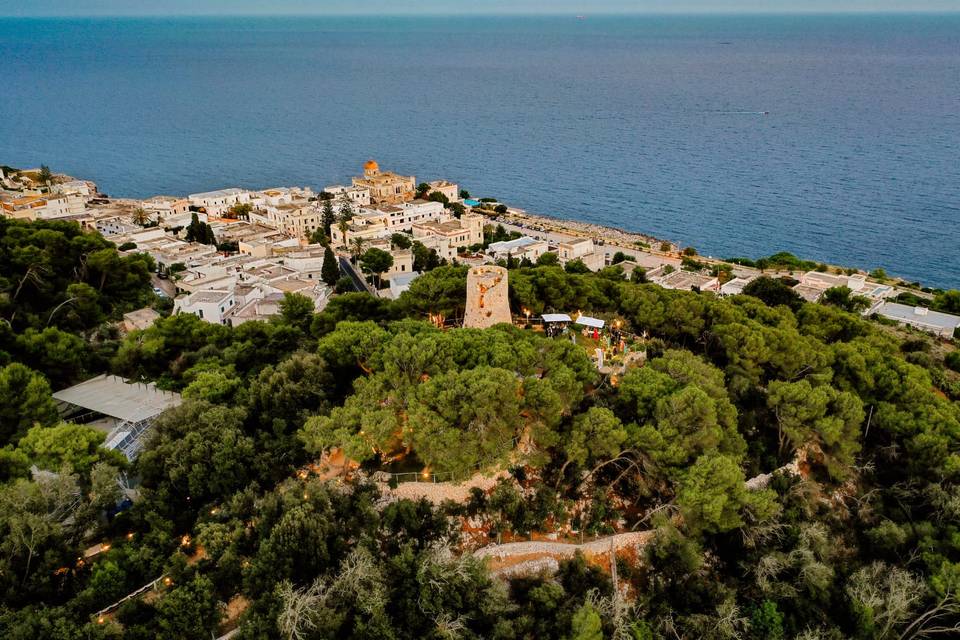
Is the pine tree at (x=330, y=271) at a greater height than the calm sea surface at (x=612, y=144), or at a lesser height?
greater

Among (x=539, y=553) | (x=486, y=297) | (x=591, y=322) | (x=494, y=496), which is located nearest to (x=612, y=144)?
(x=591, y=322)

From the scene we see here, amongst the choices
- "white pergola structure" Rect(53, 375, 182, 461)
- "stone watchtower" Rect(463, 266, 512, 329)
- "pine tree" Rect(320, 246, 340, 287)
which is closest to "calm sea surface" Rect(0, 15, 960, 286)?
"pine tree" Rect(320, 246, 340, 287)

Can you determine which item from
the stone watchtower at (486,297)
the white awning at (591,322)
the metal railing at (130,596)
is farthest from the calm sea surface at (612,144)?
Answer: the metal railing at (130,596)

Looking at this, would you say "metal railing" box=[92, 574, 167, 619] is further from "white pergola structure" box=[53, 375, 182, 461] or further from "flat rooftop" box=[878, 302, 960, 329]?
"flat rooftop" box=[878, 302, 960, 329]

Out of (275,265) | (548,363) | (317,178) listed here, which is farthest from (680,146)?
(548,363)

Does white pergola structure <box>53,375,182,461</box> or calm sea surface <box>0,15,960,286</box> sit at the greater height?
white pergola structure <box>53,375,182,461</box>

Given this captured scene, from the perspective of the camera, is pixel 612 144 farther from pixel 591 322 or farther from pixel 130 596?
pixel 130 596

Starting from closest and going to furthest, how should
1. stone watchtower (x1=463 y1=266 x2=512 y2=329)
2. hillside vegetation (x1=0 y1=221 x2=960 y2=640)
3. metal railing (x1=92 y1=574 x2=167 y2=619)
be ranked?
metal railing (x1=92 y1=574 x2=167 y2=619)
hillside vegetation (x1=0 y1=221 x2=960 y2=640)
stone watchtower (x1=463 y1=266 x2=512 y2=329)

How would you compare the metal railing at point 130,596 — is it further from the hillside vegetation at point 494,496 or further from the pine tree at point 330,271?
the pine tree at point 330,271
